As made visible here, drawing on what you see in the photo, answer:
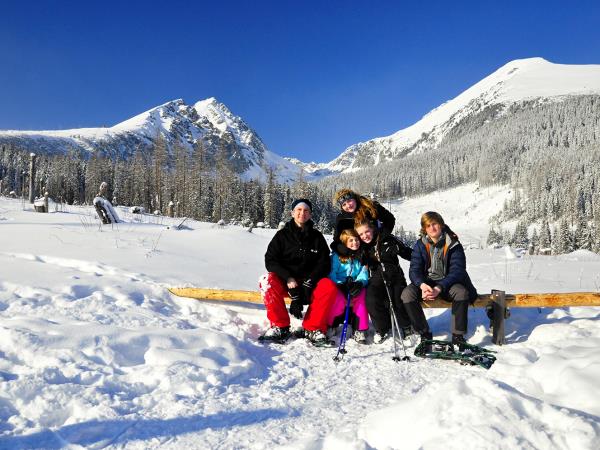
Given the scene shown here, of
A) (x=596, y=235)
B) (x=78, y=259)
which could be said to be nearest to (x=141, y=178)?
(x=78, y=259)

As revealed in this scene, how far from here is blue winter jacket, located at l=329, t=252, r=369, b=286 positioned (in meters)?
5.19

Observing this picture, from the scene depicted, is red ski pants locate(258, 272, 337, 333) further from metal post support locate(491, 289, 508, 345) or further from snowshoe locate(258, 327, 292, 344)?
metal post support locate(491, 289, 508, 345)

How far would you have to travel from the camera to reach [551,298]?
14.9 feet

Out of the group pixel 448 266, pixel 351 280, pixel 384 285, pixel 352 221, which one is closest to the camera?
pixel 448 266

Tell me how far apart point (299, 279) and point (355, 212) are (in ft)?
4.11

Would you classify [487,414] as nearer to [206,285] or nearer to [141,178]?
[206,285]

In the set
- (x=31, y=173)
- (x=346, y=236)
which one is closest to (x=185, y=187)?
(x=31, y=173)

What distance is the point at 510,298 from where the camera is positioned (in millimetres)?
4812

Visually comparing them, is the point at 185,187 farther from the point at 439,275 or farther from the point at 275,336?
the point at 439,275

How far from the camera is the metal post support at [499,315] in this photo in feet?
15.6

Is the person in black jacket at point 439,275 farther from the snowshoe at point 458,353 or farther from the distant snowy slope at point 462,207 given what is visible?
the distant snowy slope at point 462,207

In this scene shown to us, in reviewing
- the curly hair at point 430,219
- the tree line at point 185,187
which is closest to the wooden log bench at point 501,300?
the curly hair at point 430,219

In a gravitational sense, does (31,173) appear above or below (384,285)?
above

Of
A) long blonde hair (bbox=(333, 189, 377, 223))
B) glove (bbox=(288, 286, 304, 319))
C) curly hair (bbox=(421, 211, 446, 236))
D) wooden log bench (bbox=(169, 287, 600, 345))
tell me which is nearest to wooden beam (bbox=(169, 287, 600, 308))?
wooden log bench (bbox=(169, 287, 600, 345))
